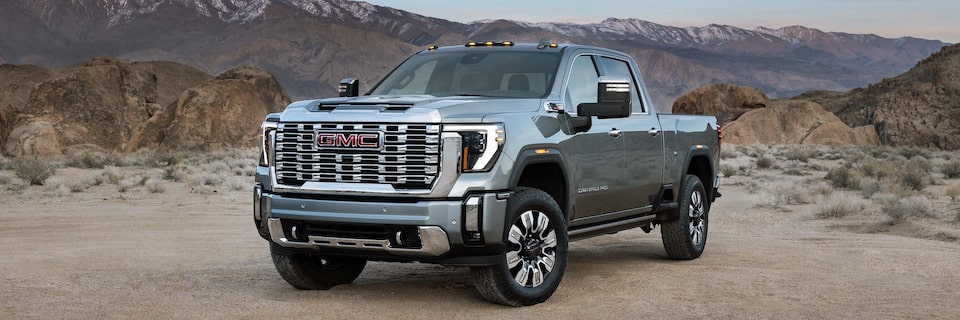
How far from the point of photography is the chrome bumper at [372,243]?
7.56 metres

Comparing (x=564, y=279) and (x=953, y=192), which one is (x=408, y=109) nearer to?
(x=564, y=279)

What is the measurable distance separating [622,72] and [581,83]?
1.15 m

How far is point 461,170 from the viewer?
766cm

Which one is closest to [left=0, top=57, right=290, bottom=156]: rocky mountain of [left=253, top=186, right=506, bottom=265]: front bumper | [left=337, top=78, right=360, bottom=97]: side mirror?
[left=337, top=78, right=360, bottom=97]: side mirror

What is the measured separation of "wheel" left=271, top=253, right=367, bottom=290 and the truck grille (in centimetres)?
84

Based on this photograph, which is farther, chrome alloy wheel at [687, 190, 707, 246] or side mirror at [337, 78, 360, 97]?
chrome alloy wheel at [687, 190, 707, 246]

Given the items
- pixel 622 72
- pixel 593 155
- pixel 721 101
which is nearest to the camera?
pixel 593 155

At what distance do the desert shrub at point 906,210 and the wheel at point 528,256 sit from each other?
8.88 m

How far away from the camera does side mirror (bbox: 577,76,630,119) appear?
28.7ft

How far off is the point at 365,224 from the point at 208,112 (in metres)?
57.4

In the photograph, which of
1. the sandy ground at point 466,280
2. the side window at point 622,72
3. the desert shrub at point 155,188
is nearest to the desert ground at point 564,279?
the sandy ground at point 466,280

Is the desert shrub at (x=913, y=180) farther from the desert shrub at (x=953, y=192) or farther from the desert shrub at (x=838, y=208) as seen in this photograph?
the desert shrub at (x=838, y=208)

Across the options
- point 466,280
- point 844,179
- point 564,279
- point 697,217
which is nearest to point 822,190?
point 844,179

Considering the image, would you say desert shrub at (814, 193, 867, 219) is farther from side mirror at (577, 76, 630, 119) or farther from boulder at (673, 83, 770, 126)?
boulder at (673, 83, 770, 126)
